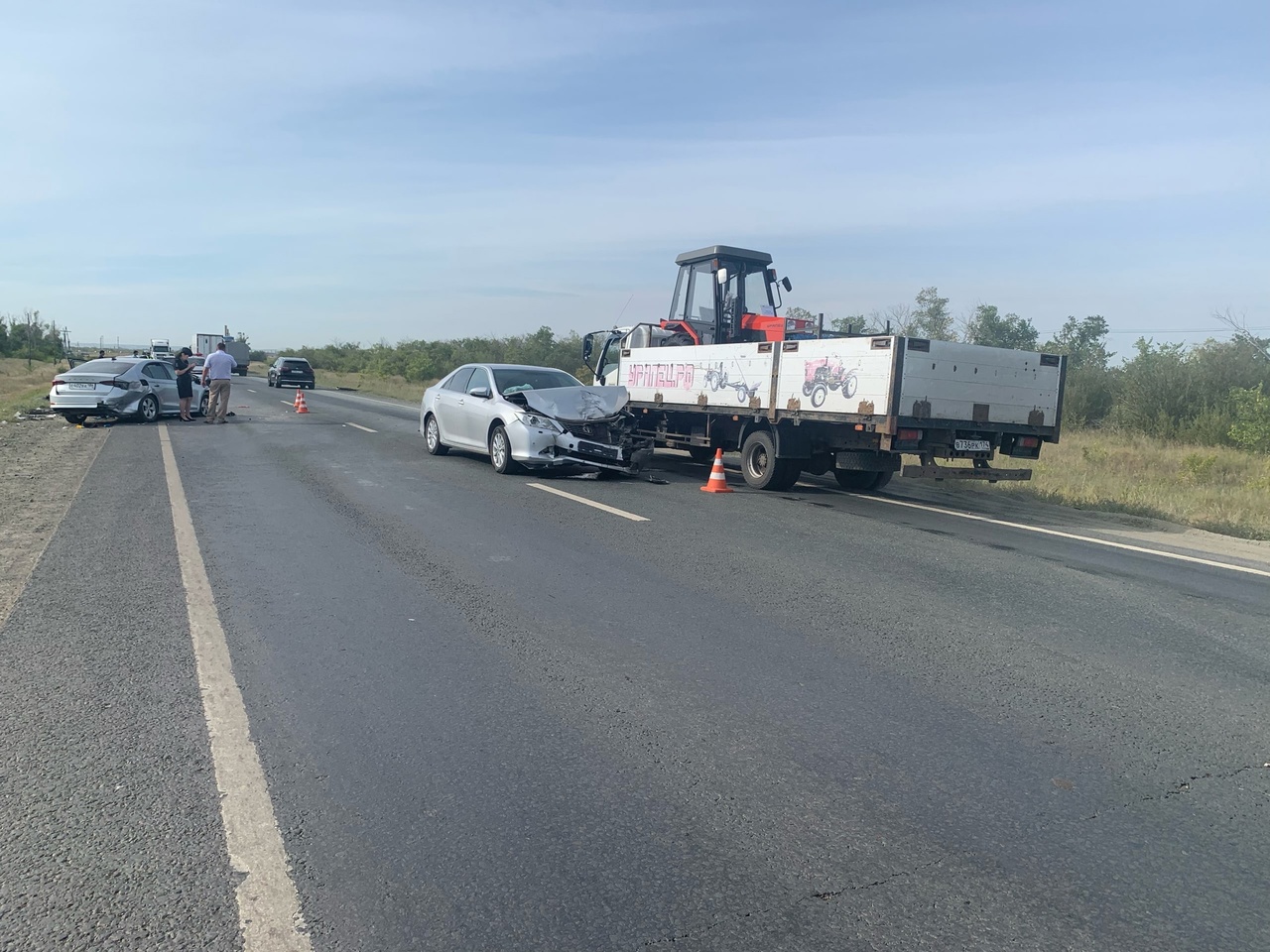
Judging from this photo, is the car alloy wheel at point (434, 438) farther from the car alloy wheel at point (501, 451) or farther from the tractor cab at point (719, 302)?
the tractor cab at point (719, 302)

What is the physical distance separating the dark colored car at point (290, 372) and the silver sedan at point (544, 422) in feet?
119

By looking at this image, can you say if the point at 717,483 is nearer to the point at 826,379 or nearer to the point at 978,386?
the point at 826,379

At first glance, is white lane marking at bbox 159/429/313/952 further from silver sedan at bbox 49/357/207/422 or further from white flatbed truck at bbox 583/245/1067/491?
silver sedan at bbox 49/357/207/422

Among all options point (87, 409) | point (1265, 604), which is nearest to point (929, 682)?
point (1265, 604)

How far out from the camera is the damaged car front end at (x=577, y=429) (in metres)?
12.9

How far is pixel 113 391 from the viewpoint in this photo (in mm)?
20875

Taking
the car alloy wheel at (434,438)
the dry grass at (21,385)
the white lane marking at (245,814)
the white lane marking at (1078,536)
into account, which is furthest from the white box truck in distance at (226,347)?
the white lane marking at (245,814)

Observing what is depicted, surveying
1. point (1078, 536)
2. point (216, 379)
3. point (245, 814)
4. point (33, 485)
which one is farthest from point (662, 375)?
point (245, 814)

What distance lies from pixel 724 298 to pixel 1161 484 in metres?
7.80

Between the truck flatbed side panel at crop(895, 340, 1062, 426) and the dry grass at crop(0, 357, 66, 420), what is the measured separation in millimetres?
21589

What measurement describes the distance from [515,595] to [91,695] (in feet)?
8.98

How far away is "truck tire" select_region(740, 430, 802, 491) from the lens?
12.7m

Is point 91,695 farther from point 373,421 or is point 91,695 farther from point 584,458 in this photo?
point 373,421

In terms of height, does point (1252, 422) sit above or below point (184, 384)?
above
